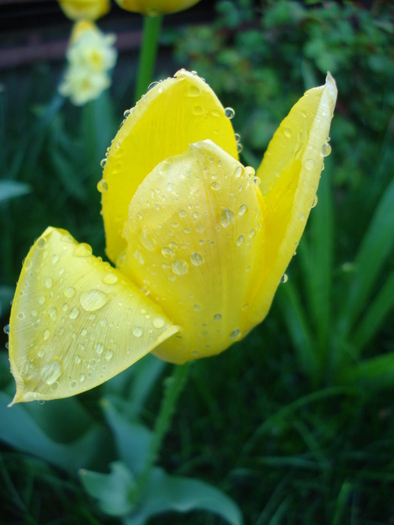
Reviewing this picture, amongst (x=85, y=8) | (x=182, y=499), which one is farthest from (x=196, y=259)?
(x=85, y=8)

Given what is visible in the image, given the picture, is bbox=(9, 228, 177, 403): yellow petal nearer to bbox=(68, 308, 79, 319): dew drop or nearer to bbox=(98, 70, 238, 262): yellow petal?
bbox=(68, 308, 79, 319): dew drop

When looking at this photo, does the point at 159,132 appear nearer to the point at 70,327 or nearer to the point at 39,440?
the point at 70,327

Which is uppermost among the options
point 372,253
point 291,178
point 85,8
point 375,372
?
point 85,8

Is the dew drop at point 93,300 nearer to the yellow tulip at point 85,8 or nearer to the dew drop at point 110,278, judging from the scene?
the dew drop at point 110,278

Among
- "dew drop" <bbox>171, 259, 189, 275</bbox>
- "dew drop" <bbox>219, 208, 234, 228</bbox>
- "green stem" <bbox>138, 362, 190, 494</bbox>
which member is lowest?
"green stem" <bbox>138, 362, 190, 494</bbox>

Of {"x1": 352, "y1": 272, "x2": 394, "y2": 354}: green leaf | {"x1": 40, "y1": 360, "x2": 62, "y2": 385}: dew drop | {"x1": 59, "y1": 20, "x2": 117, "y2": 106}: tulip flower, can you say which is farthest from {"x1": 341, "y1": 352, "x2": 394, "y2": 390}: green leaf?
A: {"x1": 59, "y1": 20, "x2": 117, "y2": 106}: tulip flower

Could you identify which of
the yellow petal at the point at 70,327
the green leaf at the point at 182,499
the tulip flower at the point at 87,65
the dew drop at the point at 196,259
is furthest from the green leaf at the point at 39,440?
the tulip flower at the point at 87,65

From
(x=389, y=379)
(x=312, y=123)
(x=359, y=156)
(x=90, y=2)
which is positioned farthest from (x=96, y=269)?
(x=359, y=156)
